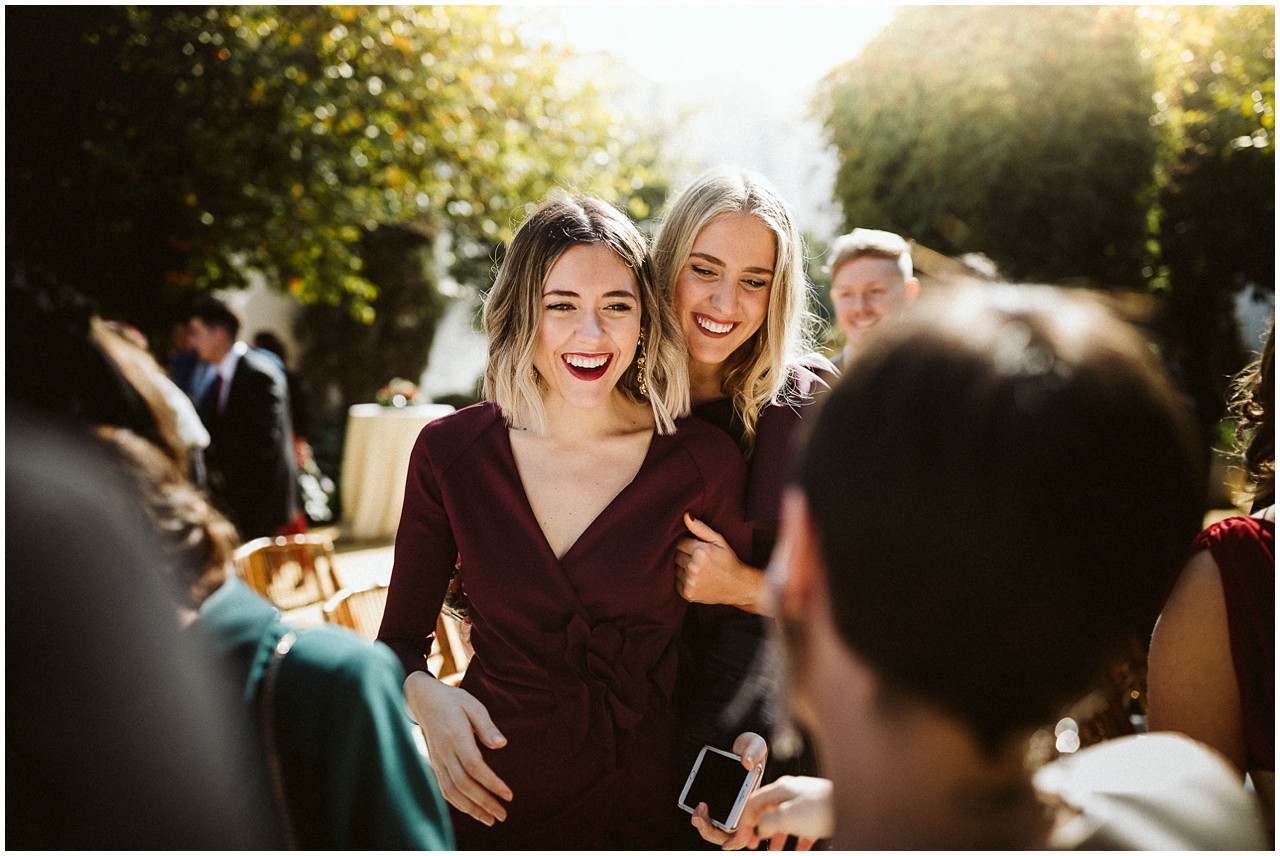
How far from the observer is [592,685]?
183 centimetres

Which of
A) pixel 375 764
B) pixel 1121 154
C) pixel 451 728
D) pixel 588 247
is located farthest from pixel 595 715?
pixel 1121 154

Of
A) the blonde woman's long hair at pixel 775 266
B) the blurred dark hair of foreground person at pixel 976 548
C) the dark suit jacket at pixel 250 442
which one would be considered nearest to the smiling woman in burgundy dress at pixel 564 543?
the blonde woman's long hair at pixel 775 266

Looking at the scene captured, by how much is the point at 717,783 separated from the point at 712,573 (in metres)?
0.42

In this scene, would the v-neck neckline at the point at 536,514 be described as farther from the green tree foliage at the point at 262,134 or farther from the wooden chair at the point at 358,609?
the green tree foliage at the point at 262,134

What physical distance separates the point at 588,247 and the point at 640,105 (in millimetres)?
23789

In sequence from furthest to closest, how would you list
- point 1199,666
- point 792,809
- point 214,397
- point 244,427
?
point 214,397
point 244,427
point 1199,666
point 792,809

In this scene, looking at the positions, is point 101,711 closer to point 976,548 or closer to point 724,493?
point 976,548

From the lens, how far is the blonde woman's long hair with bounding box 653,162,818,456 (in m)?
2.38

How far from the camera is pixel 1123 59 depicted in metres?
7.81

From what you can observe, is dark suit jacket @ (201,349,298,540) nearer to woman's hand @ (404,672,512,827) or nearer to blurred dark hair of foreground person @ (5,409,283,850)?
woman's hand @ (404,672,512,827)

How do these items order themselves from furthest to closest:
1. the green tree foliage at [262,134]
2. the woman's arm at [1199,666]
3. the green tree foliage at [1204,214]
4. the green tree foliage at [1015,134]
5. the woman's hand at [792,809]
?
the green tree foliage at [1204,214] < the green tree foliage at [1015,134] < the green tree foliage at [262,134] < the woman's arm at [1199,666] < the woman's hand at [792,809]

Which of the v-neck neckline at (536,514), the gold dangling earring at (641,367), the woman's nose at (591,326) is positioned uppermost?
the woman's nose at (591,326)

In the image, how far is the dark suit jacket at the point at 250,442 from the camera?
19.5 feet

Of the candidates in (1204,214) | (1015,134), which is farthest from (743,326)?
(1204,214)
